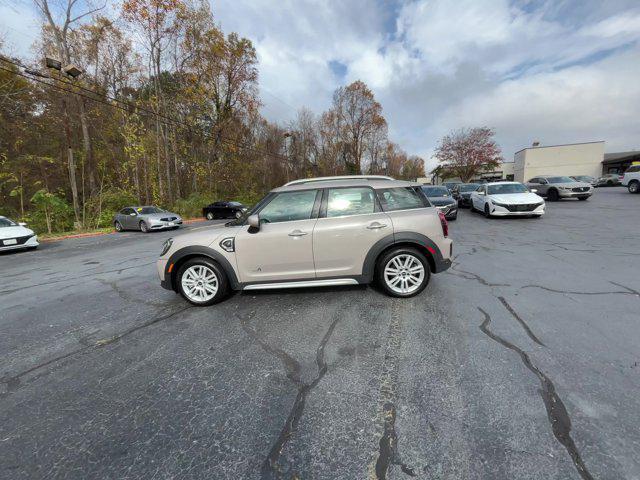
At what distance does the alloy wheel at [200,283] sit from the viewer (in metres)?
3.91

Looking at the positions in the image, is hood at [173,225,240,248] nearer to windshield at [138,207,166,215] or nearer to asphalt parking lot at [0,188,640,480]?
asphalt parking lot at [0,188,640,480]

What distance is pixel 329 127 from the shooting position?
4538cm

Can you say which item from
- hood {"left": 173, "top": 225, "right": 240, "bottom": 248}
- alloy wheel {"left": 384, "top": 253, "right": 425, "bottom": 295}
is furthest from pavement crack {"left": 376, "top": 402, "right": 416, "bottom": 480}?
hood {"left": 173, "top": 225, "right": 240, "bottom": 248}

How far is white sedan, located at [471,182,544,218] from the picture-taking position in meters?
10.9

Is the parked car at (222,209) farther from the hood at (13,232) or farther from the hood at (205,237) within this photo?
the hood at (205,237)

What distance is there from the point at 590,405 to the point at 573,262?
4606mm

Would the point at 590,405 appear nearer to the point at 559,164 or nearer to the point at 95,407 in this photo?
the point at 95,407

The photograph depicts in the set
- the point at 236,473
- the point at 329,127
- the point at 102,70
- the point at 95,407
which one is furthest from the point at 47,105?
the point at 329,127

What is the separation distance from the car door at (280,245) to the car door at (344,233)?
0.12 meters

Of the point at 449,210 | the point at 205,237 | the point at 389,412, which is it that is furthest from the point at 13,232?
the point at 449,210

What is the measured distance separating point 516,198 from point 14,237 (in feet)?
62.4

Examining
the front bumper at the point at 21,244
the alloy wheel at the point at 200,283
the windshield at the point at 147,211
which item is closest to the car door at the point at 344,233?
the alloy wheel at the point at 200,283

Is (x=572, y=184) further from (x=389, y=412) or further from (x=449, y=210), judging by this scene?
(x=389, y=412)

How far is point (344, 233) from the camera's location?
3707mm
